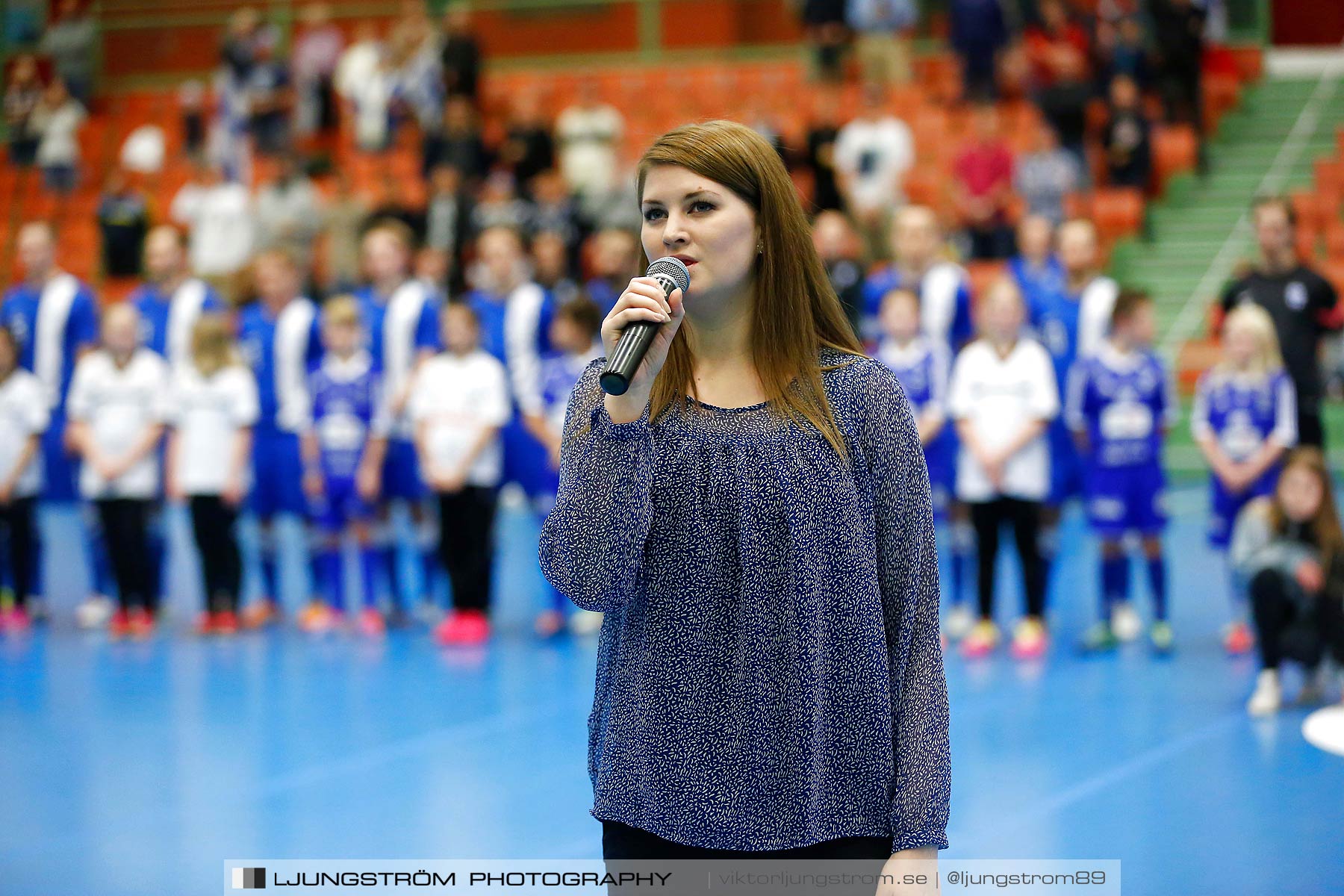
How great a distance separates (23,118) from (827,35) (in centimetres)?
818

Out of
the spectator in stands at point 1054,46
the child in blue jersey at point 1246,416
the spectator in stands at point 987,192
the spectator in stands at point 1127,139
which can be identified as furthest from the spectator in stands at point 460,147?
the child in blue jersey at point 1246,416

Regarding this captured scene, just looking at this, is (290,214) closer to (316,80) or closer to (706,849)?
(316,80)

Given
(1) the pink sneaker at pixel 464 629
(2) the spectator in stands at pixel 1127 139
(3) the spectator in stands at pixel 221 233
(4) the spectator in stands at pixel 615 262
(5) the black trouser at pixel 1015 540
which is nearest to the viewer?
(5) the black trouser at pixel 1015 540

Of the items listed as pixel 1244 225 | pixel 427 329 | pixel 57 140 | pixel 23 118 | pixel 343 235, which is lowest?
pixel 427 329

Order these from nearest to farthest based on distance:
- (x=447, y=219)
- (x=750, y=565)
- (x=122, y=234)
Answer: (x=750, y=565) → (x=447, y=219) → (x=122, y=234)

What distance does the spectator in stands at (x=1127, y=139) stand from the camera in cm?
1167

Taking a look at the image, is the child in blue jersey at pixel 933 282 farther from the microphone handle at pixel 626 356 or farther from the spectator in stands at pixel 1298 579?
the microphone handle at pixel 626 356

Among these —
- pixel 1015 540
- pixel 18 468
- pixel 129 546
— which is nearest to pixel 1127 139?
pixel 1015 540

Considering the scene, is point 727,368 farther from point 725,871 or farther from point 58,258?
point 58,258

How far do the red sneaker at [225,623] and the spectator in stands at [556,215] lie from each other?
16.1 ft

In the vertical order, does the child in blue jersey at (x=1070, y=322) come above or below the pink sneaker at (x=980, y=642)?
above

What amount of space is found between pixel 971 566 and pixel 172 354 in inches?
168

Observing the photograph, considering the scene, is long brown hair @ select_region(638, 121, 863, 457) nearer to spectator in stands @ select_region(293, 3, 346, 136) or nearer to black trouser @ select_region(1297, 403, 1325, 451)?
black trouser @ select_region(1297, 403, 1325, 451)

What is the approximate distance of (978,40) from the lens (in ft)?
43.0
